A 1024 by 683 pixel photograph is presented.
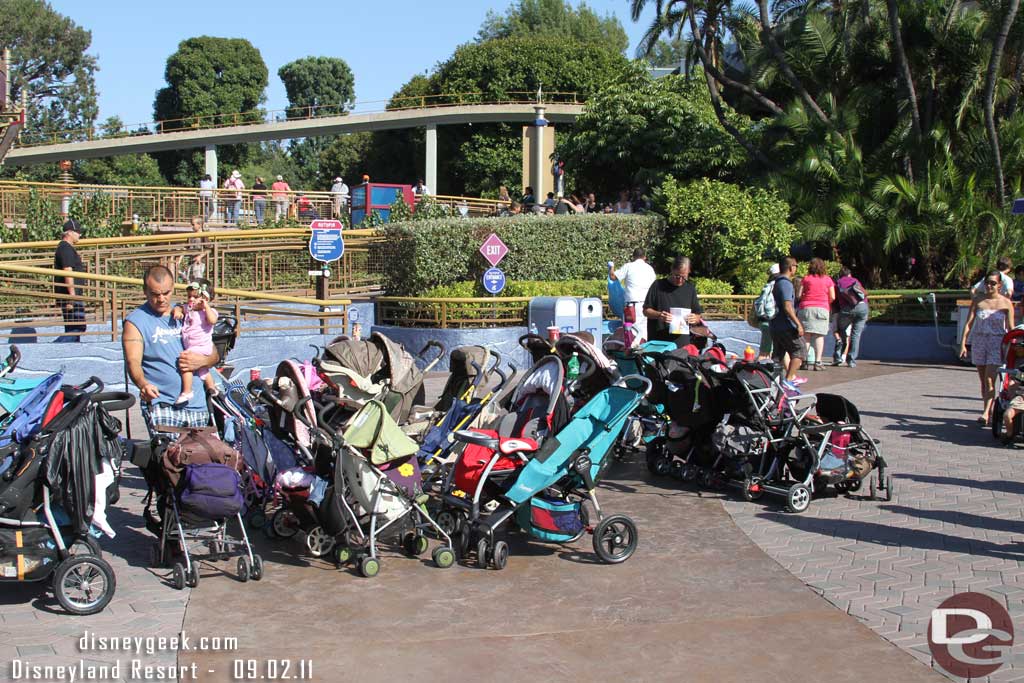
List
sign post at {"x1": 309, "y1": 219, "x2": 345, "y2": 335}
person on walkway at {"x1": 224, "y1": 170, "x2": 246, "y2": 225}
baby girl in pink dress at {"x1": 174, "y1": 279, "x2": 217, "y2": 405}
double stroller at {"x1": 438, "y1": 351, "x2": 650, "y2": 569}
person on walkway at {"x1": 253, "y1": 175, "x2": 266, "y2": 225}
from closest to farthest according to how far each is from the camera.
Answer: double stroller at {"x1": 438, "y1": 351, "x2": 650, "y2": 569} → baby girl in pink dress at {"x1": 174, "y1": 279, "x2": 217, "y2": 405} → sign post at {"x1": 309, "y1": 219, "x2": 345, "y2": 335} → person on walkway at {"x1": 253, "y1": 175, "x2": 266, "y2": 225} → person on walkway at {"x1": 224, "y1": 170, "x2": 246, "y2": 225}

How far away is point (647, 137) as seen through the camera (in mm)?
23875

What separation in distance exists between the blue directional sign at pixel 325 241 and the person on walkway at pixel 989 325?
30.7ft

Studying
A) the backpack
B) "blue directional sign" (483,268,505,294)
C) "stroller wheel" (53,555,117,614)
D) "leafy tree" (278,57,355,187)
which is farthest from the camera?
"leafy tree" (278,57,355,187)

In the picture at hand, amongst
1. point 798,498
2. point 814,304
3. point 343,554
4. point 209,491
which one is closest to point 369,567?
point 343,554

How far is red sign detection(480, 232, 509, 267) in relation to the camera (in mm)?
17062

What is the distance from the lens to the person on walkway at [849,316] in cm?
1639

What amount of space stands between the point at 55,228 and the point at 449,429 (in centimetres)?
1793

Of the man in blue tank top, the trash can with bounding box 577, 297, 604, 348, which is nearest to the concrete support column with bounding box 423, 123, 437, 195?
the trash can with bounding box 577, 297, 604, 348

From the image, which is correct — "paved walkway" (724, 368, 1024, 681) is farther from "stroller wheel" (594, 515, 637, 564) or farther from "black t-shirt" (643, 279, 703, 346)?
"black t-shirt" (643, 279, 703, 346)

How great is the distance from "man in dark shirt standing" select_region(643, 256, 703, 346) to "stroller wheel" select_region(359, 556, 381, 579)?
4572mm

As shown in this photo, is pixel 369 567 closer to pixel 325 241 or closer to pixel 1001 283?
pixel 1001 283

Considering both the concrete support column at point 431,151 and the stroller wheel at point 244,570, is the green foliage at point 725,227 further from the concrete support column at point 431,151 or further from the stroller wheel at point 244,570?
the concrete support column at point 431,151

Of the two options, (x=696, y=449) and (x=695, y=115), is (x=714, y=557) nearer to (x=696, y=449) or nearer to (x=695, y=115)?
(x=696, y=449)

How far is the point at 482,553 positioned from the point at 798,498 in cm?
273
